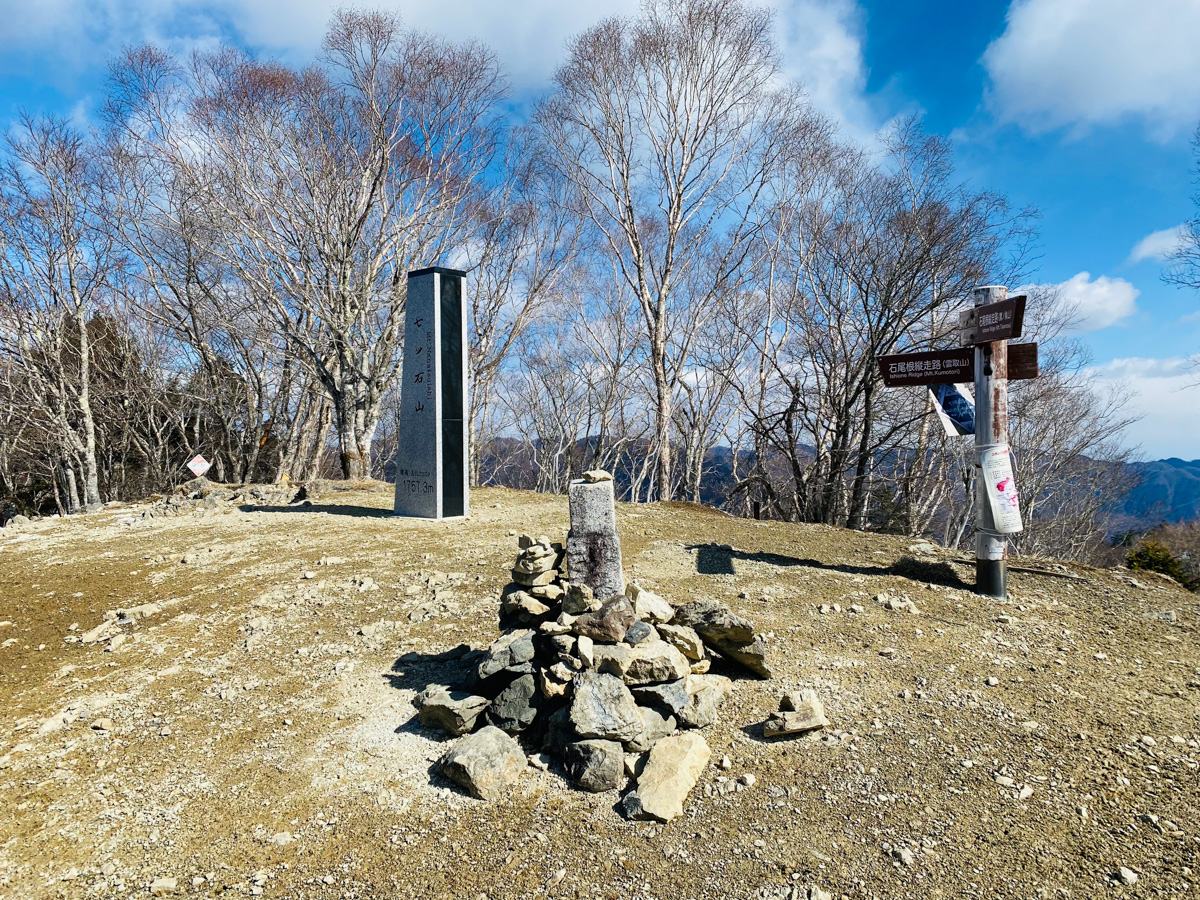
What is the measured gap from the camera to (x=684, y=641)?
3.53m

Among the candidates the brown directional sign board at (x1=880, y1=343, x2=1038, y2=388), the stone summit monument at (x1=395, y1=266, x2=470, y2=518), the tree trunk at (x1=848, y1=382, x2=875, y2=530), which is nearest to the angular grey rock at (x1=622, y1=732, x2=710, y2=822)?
the brown directional sign board at (x1=880, y1=343, x2=1038, y2=388)

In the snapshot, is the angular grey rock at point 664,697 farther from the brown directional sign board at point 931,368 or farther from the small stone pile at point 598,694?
the brown directional sign board at point 931,368

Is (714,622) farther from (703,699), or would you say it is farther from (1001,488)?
(1001,488)

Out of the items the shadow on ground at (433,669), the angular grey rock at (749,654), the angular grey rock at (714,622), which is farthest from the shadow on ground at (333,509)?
the angular grey rock at (749,654)

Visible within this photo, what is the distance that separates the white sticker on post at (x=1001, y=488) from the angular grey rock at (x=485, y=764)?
4020 mm

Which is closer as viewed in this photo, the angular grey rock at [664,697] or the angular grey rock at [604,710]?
the angular grey rock at [604,710]

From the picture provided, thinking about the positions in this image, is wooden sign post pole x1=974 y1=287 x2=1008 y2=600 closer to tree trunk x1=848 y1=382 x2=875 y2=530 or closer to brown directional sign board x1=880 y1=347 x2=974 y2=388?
brown directional sign board x1=880 y1=347 x2=974 y2=388

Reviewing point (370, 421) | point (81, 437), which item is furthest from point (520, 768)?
point (81, 437)

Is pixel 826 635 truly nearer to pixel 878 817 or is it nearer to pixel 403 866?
pixel 878 817

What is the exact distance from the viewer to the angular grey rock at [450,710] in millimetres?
3061

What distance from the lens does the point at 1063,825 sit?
2303 mm

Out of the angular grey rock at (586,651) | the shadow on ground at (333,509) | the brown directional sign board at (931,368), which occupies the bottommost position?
the angular grey rock at (586,651)

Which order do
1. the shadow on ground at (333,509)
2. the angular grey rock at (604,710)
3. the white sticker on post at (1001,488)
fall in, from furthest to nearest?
1. the shadow on ground at (333,509)
2. the white sticker on post at (1001,488)
3. the angular grey rock at (604,710)

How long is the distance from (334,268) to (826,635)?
11.5 metres
